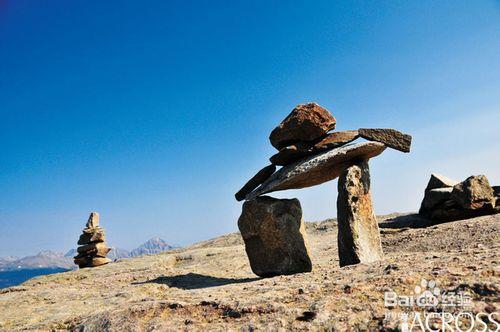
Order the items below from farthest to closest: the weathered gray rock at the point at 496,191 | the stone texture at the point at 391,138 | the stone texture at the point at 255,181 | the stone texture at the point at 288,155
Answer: the weathered gray rock at the point at 496,191 → the stone texture at the point at 255,181 → the stone texture at the point at 288,155 → the stone texture at the point at 391,138

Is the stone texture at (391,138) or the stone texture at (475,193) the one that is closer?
the stone texture at (391,138)

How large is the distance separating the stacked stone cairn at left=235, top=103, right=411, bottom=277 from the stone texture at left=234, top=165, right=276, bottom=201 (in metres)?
0.67

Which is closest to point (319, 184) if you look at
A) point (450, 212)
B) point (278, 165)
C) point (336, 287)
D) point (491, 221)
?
point (278, 165)

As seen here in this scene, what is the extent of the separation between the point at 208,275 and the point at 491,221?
1315 centimetres

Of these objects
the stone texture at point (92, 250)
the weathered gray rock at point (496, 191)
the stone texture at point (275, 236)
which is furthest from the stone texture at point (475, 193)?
the stone texture at point (92, 250)

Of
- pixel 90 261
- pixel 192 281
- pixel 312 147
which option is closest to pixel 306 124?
pixel 312 147

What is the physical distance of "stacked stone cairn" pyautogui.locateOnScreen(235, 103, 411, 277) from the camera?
12344mm

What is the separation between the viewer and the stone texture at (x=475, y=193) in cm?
1969

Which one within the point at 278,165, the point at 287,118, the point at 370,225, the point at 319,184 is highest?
the point at 287,118

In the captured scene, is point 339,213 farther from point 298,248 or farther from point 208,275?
point 208,275

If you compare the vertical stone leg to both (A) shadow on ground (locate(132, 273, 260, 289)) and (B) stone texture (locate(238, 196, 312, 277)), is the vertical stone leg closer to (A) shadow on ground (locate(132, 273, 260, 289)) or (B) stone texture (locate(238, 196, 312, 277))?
(B) stone texture (locate(238, 196, 312, 277))

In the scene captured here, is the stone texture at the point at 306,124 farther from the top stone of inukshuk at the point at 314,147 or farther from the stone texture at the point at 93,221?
the stone texture at the point at 93,221

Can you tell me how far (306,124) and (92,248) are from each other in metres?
22.7

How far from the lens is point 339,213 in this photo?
1243 centimetres
